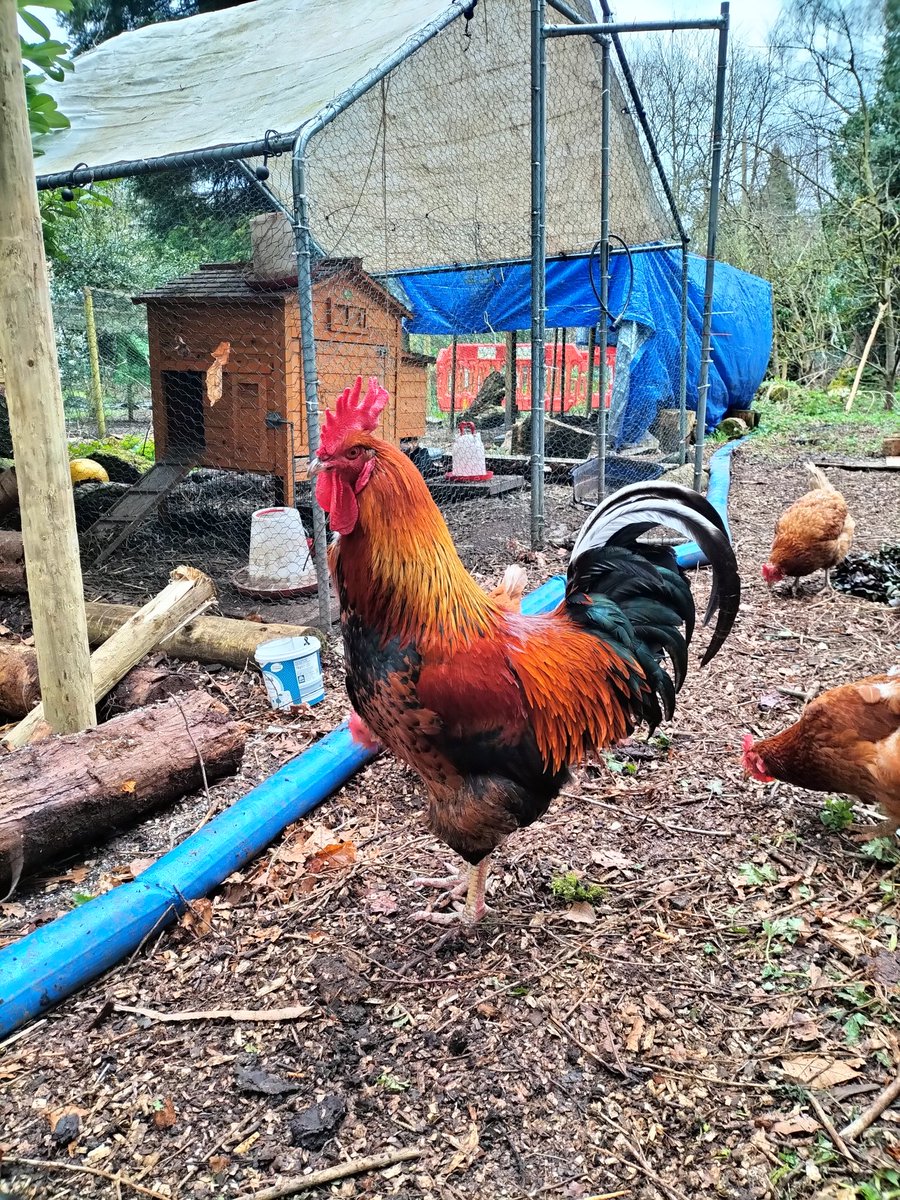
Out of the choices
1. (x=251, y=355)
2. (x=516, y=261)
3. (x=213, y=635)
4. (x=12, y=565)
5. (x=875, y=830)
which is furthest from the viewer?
(x=516, y=261)

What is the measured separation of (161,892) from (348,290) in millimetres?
4929

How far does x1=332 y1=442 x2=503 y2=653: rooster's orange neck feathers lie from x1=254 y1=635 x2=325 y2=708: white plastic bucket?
1.46 m

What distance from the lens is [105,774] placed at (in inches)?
107

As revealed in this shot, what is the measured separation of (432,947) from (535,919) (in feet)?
1.24

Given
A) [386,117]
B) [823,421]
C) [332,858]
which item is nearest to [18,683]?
[332,858]

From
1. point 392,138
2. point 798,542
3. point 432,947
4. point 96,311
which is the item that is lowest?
point 432,947

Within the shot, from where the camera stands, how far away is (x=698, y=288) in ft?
37.9

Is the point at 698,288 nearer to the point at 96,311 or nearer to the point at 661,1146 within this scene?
the point at 96,311

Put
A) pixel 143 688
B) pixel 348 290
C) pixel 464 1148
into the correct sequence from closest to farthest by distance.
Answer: pixel 464 1148 < pixel 143 688 < pixel 348 290

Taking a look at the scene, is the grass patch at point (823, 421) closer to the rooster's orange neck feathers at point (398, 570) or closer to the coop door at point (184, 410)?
the coop door at point (184, 410)

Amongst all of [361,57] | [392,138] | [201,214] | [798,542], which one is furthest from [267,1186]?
[201,214]

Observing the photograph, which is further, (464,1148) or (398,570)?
(398,570)

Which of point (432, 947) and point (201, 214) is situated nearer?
point (432, 947)

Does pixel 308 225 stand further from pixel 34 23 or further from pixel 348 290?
pixel 348 290
